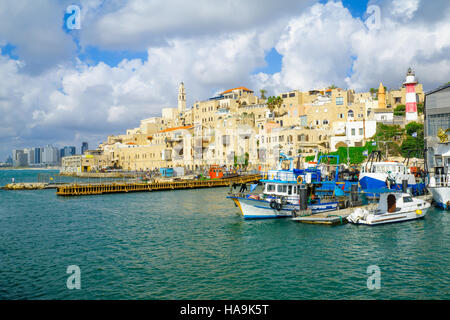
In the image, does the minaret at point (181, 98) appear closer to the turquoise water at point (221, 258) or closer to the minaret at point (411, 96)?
the minaret at point (411, 96)

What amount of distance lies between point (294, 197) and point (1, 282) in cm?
2224

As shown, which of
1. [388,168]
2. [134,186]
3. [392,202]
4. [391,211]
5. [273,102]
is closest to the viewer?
[391,211]

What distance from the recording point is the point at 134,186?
200 feet

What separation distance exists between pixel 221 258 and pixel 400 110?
65308 mm

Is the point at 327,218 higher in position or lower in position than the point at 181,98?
lower

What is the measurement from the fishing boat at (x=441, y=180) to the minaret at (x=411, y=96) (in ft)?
88.2

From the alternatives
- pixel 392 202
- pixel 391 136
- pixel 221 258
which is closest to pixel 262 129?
pixel 391 136

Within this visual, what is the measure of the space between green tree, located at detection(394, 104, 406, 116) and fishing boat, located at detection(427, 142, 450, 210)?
33.6 metres

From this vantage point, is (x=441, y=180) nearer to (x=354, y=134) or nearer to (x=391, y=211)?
(x=391, y=211)

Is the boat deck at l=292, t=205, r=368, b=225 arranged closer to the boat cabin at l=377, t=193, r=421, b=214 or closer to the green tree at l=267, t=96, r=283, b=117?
the boat cabin at l=377, t=193, r=421, b=214

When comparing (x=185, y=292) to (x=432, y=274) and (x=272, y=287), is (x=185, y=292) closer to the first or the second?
(x=272, y=287)

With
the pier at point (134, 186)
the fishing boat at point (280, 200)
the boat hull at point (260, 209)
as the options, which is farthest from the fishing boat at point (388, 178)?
the pier at point (134, 186)
